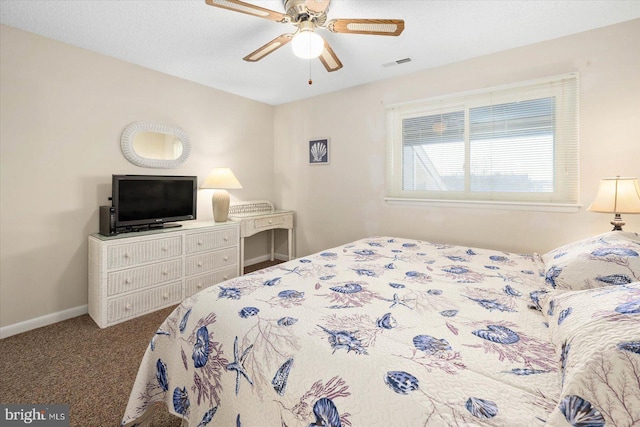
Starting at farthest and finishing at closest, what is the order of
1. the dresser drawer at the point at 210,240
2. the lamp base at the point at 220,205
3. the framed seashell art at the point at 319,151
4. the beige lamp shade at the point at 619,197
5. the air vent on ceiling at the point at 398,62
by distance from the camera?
the framed seashell art at the point at 319,151, the lamp base at the point at 220,205, the dresser drawer at the point at 210,240, the air vent on ceiling at the point at 398,62, the beige lamp shade at the point at 619,197

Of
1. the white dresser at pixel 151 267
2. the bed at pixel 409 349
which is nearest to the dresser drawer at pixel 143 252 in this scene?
the white dresser at pixel 151 267

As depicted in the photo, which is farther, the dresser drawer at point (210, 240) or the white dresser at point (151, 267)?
the dresser drawer at point (210, 240)

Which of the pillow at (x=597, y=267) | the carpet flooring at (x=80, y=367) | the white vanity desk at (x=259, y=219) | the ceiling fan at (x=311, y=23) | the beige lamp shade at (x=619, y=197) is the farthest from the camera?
the white vanity desk at (x=259, y=219)

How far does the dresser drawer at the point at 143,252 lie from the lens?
2.54 meters

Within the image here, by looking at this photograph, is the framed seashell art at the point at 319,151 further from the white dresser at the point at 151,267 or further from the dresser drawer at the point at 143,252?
the dresser drawer at the point at 143,252

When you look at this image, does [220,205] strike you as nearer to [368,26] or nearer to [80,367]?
[80,367]

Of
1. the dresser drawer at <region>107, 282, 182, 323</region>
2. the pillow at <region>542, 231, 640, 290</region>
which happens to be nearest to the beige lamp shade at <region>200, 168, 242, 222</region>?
the dresser drawer at <region>107, 282, 182, 323</region>

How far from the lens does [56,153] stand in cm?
255

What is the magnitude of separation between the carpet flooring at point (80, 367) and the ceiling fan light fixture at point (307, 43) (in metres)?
2.24

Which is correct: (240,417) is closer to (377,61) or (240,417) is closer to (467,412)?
(467,412)

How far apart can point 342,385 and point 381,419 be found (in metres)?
0.14

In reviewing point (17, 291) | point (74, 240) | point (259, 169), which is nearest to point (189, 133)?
point (259, 169)

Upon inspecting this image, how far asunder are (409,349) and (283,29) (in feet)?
7.96

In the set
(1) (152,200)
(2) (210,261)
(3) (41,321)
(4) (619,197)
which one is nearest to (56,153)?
(1) (152,200)
